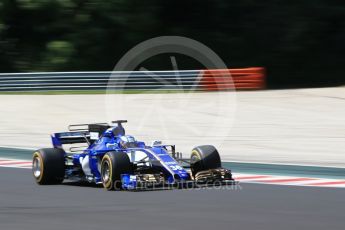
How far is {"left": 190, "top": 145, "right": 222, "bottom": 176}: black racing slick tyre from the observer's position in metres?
10.9

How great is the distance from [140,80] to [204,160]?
13.2 m

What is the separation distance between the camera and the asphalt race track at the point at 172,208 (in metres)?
7.88

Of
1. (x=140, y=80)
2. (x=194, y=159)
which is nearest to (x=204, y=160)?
(x=194, y=159)

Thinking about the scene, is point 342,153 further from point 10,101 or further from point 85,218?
point 10,101

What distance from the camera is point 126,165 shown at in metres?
10.3

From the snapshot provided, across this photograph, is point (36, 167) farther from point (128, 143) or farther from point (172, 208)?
point (172, 208)

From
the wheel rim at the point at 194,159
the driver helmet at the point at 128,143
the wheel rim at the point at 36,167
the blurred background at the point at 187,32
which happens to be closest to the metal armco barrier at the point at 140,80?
the blurred background at the point at 187,32

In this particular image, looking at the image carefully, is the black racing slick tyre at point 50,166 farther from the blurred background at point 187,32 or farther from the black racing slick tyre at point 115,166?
the blurred background at point 187,32

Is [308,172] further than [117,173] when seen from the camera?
Yes

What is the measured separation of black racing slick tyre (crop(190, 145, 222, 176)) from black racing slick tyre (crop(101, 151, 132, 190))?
1020mm

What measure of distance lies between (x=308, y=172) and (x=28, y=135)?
7944 mm

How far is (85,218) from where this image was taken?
8.31 m

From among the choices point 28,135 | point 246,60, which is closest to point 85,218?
point 28,135

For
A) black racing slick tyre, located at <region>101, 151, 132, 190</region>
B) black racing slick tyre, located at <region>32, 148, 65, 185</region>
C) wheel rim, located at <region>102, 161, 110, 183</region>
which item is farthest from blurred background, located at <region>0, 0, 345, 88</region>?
black racing slick tyre, located at <region>101, 151, 132, 190</region>
